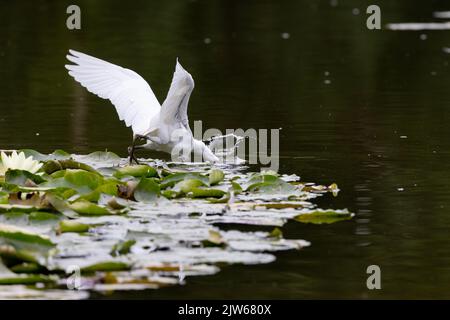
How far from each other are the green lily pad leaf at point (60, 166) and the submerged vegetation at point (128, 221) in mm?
12

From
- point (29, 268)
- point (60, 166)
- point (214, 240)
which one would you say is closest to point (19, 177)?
point (60, 166)

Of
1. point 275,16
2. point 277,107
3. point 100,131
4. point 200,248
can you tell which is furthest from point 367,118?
point 275,16

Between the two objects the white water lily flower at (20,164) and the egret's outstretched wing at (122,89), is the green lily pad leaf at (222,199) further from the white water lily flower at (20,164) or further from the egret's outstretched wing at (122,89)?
the egret's outstretched wing at (122,89)

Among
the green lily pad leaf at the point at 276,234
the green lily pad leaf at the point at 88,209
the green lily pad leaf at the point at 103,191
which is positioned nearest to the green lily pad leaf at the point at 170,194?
the green lily pad leaf at the point at 103,191

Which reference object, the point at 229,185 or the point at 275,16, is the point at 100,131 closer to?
the point at 229,185

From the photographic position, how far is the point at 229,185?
966cm

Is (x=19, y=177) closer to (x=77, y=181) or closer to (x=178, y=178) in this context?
(x=77, y=181)

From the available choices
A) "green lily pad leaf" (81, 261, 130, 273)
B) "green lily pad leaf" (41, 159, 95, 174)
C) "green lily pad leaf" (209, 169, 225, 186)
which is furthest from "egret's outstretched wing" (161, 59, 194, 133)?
"green lily pad leaf" (81, 261, 130, 273)

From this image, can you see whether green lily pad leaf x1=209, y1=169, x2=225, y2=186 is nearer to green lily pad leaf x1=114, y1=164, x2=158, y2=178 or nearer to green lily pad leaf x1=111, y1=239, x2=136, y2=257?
green lily pad leaf x1=114, y1=164, x2=158, y2=178

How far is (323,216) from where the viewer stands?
336 inches

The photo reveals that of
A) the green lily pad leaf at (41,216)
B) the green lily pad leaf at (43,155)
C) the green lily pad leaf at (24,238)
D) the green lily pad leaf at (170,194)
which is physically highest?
the green lily pad leaf at (43,155)

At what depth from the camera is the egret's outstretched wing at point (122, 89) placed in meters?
11.0

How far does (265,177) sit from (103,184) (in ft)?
4.61

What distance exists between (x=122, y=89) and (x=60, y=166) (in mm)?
1757
